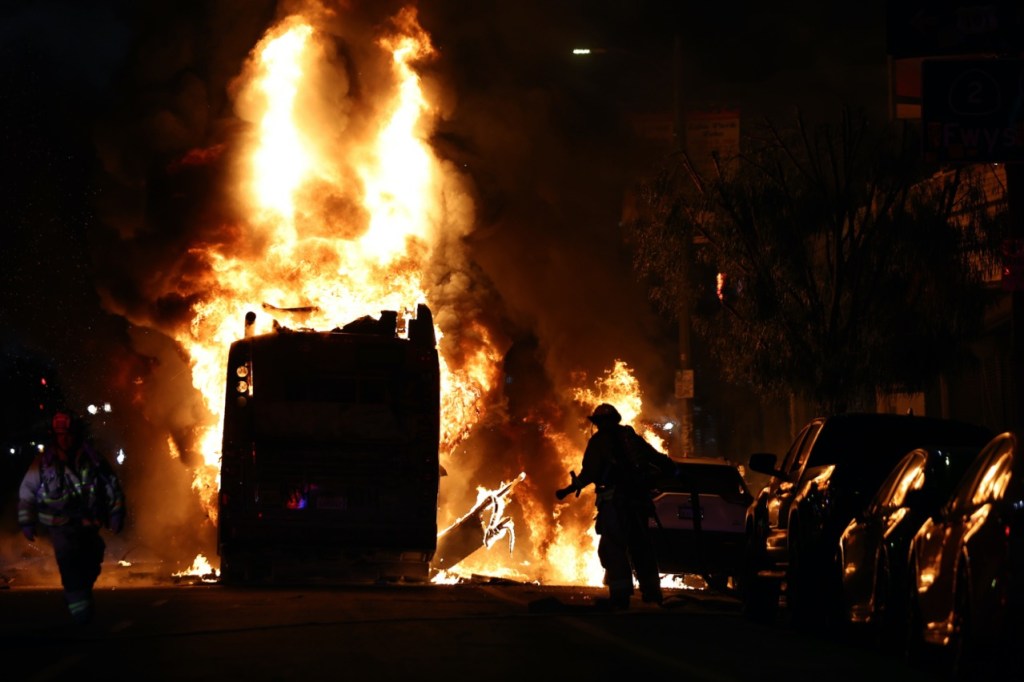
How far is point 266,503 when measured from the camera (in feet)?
66.2

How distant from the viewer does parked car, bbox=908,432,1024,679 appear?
973 centimetres

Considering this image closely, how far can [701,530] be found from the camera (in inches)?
826

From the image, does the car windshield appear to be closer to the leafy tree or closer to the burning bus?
→ the burning bus

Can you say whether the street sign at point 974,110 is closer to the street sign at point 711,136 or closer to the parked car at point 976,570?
the parked car at point 976,570

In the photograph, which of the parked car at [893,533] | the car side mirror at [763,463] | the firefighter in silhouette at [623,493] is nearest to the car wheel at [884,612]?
the parked car at [893,533]

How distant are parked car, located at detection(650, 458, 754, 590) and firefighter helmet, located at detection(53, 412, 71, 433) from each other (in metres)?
9.03

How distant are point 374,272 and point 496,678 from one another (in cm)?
1831

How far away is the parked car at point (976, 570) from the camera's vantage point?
9727mm

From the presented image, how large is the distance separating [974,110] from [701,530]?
695cm

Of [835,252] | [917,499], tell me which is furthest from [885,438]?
[835,252]

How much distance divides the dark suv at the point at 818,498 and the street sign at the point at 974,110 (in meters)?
2.53

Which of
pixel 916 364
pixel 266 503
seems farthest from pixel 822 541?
pixel 916 364

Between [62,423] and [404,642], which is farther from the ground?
[62,423]

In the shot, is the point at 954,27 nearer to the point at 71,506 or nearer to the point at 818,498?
the point at 818,498
